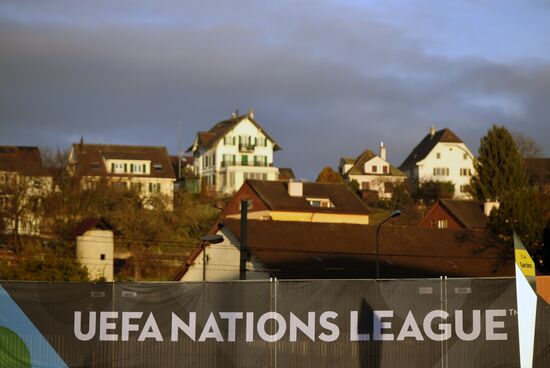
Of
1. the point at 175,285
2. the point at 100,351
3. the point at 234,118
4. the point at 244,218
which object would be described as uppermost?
the point at 234,118

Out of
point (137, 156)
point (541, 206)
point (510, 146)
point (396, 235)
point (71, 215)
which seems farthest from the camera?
point (137, 156)

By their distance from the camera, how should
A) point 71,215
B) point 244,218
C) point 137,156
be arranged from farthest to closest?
1. point 137,156
2. point 71,215
3. point 244,218

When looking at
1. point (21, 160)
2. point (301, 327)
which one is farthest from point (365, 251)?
point (21, 160)

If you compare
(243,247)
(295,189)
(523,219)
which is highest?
(295,189)

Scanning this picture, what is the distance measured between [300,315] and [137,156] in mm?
98280

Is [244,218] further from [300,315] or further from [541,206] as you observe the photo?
[541,206]

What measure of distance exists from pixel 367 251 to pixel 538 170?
234ft

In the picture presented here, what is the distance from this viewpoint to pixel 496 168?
100000 millimetres

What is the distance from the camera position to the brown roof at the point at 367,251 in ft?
184

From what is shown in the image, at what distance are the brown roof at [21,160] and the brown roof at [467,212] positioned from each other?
38753 mm

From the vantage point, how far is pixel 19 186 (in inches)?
3319

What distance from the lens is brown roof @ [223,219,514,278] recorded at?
184 feet

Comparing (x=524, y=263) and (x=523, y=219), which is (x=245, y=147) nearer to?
(x=523, y=219)

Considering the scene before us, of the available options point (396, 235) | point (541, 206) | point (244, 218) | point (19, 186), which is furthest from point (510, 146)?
point (244, 218)
